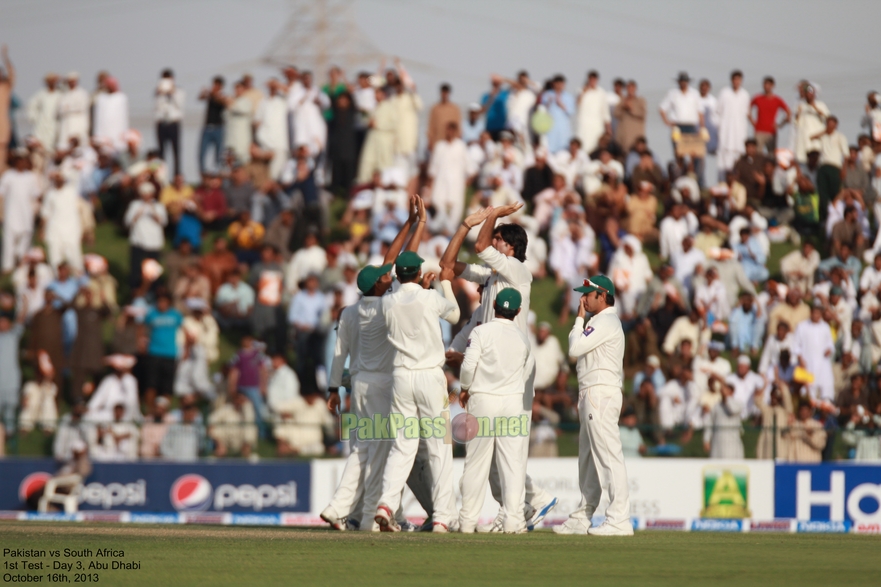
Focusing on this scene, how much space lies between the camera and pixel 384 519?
11.4m

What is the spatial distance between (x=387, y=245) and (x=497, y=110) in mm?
4430

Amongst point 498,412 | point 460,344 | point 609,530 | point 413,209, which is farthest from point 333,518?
point 413,209

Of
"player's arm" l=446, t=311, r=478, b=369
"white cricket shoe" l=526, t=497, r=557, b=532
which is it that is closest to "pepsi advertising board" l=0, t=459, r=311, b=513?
"player's arm" l=446, t=311, r=478, b=369

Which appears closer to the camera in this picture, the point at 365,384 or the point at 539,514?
the point at 365,384

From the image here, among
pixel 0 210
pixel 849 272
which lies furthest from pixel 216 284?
pixel 849 272

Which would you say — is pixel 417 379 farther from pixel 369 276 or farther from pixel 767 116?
pixel 767 116

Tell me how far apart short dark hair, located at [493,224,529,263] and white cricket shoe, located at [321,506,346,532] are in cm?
290

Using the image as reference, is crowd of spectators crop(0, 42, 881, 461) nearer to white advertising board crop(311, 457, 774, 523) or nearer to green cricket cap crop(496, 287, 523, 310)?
white advertising board crop(311, 457, 774, 523)

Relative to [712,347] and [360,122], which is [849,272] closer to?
[712,347]

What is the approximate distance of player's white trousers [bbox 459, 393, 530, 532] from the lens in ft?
38.6

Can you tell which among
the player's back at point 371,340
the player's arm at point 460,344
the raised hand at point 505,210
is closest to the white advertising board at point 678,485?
the player's arm at point 460,344

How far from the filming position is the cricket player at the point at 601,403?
38.0 feet

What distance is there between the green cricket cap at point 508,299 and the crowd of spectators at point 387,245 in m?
7.83

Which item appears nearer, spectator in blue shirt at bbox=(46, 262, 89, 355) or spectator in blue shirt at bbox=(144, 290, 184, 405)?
spectator in blue shirt at bbox=(144, 290, 184, 405)
